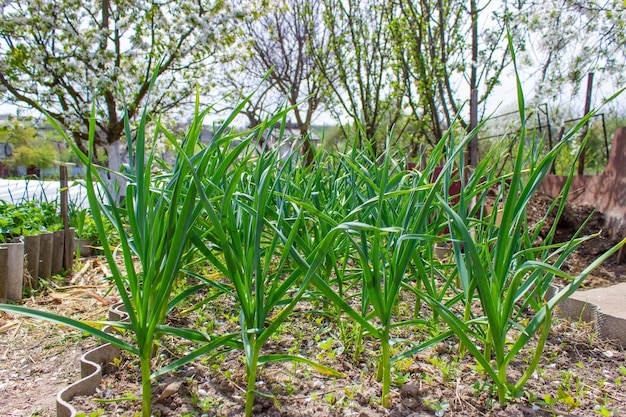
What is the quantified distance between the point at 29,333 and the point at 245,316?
1.28 meters

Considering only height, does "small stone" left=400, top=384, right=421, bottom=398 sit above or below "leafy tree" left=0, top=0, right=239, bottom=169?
below

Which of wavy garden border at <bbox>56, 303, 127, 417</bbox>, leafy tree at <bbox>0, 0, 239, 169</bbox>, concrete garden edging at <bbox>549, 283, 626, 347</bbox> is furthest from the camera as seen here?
leafy tree at <bbox>0, 0, 239, 169</bbox>

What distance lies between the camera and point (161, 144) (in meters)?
9.41

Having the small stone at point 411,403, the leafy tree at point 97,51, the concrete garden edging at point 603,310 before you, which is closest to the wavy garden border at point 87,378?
the small stone at point 411,403

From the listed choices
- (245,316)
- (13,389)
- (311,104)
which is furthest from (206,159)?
(311,104)

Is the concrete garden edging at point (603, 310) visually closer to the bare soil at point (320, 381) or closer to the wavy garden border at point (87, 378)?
the bare soil at point (320, 381)

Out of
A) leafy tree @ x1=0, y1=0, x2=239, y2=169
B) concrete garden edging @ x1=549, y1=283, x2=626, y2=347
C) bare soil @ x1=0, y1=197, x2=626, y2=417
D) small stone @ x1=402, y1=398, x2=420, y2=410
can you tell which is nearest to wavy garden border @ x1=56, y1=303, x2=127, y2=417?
bare soil @ x1=0, y1=197, x2=626, y2=417

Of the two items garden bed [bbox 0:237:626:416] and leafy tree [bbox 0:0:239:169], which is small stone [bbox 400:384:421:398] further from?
leafy tree [bbox 0:0:239:169]

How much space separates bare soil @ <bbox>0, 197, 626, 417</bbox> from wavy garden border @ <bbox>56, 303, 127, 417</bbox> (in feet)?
0.07

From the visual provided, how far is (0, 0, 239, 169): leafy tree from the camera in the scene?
22.5 ft

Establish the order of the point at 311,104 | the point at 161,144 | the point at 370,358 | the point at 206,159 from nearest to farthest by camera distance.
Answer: the point at 206,159, the point at 370,358, the point at 161,144, the point at 311,104

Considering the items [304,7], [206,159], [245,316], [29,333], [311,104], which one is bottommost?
[29,333]

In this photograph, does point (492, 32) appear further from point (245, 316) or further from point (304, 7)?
point (245, 316)

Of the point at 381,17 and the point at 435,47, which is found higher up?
the point at 381,17
